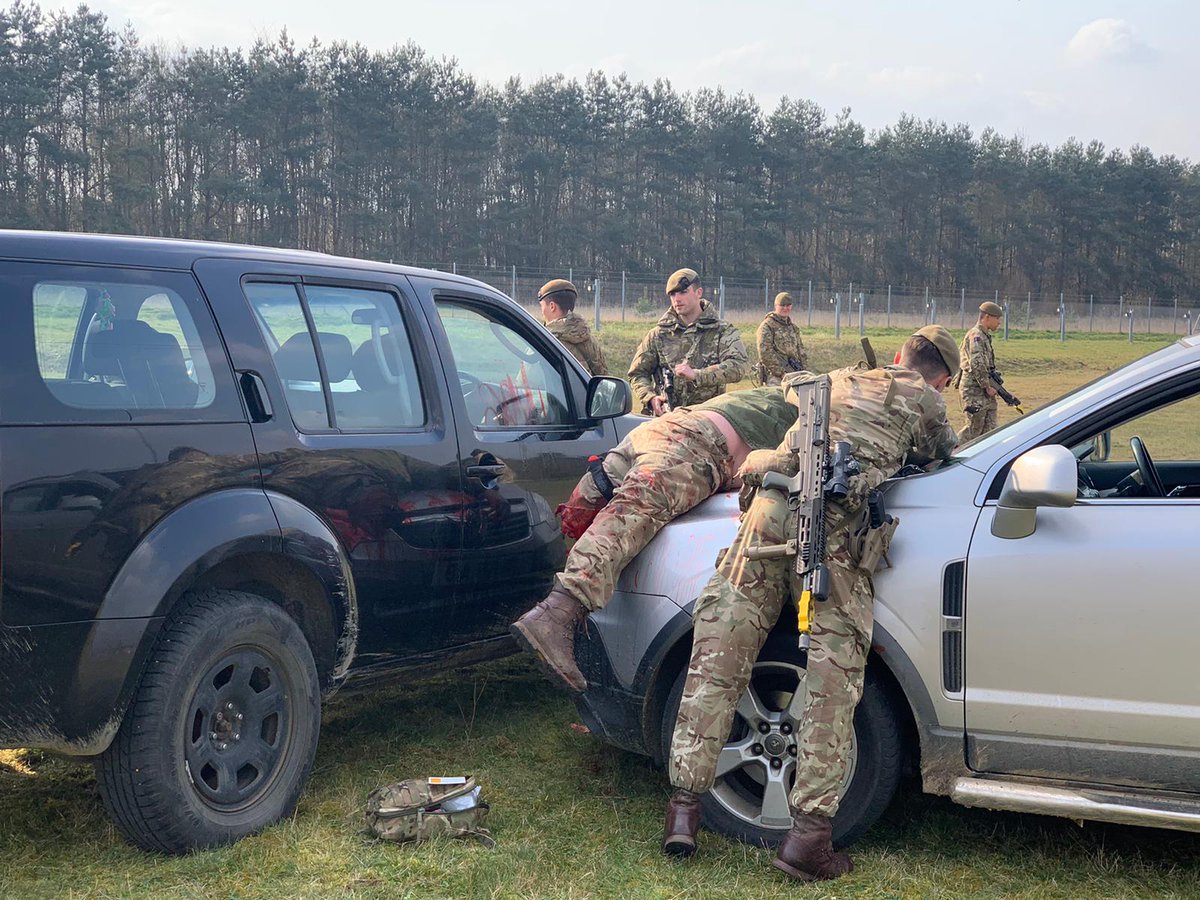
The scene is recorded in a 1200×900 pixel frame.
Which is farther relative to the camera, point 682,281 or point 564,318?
point 564,318

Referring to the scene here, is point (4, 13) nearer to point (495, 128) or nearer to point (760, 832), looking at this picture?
point (495, 128)

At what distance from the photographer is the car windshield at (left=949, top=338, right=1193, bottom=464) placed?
3711 millimetres

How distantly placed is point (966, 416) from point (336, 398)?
10530 millimetres

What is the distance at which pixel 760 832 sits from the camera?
3.78 metres

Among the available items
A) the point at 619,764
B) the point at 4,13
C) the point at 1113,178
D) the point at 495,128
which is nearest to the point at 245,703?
the point at 619,764

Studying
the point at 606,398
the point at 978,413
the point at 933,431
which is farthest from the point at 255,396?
the point at 978,413

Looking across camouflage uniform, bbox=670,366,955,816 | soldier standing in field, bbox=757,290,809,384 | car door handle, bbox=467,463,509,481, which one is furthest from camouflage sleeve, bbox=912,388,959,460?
soldier standing in field, bbox=757,290,809,384

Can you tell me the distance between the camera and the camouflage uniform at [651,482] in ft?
13.4

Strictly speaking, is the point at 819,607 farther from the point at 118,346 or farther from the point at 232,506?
the point at 118,346

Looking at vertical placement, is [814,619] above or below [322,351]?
below

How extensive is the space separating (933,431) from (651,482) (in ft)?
3.23

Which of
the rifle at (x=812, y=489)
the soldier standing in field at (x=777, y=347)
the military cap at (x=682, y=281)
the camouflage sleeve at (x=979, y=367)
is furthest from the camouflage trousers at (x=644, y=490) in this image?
the soldier standing in field at (x=777, y=347)

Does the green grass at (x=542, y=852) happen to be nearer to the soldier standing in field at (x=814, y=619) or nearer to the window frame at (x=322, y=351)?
the soldier standing in field at (x=814, y=619)

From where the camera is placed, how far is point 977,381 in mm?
12883
